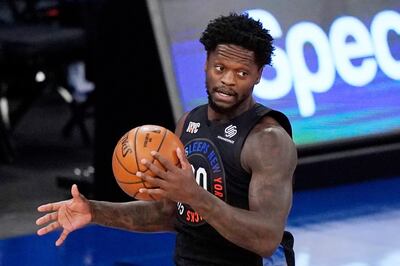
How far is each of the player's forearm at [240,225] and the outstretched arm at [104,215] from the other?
0.57 meters

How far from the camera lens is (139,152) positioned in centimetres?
369

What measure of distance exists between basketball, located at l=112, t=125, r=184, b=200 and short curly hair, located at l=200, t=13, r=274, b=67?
0.41 m

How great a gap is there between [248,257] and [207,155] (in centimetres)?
43

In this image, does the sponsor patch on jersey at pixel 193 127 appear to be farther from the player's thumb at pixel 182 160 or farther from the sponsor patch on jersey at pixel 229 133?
the player's thumb at pixel 182 160

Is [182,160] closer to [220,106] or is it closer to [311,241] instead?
[220,106]

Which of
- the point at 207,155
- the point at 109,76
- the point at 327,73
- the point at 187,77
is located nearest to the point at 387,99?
the point at 327,73

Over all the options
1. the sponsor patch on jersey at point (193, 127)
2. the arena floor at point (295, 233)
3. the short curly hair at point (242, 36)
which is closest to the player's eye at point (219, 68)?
the short curly hair at point (242, 36)

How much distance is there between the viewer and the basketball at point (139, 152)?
12.0 ft

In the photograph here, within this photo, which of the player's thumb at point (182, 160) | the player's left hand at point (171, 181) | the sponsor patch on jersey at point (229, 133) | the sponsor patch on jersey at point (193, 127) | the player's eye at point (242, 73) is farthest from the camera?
the sponsor patch on jersey at point (193, 127)

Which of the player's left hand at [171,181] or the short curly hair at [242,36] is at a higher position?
the short curly hair at [242,36]

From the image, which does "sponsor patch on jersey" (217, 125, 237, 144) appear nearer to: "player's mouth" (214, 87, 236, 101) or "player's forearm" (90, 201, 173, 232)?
"player's mouth" (214, 87, 236, 101)

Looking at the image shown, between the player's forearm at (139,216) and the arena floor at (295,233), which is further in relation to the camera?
the arena floor at (295,233)

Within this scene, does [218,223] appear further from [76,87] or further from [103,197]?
[76,87]

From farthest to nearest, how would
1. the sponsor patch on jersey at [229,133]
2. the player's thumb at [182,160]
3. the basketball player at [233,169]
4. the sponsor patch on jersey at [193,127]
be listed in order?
1. the sponsor patch on jersey at [193,127]
2. the sponsor patch on jersey at [229,133]
3. the basketball player at [233,169]
4. the player's thumb at [182,160]
